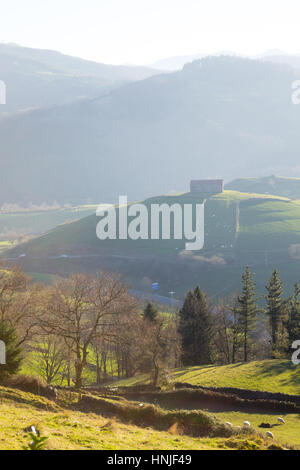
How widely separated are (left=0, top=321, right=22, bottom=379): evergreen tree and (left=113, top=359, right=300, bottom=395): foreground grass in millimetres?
22300

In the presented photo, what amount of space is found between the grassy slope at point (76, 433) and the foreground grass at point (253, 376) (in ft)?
77.3

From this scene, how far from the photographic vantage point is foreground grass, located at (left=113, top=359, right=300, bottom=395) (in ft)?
152

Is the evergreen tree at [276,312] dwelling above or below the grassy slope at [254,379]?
above

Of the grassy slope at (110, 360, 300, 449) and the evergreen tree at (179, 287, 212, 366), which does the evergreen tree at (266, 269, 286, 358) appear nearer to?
the evergreen tree at (179, 287, 212, 366)

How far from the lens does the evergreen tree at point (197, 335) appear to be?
72.7 metres

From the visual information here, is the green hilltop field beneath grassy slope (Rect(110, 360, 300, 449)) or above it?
above

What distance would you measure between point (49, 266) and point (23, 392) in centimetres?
16559

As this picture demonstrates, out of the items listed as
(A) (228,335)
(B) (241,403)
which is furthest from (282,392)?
(A) (228,335)

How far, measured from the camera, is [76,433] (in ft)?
68.5

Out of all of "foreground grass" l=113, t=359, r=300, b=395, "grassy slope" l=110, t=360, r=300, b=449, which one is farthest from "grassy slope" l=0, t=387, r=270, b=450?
"foreground grass" l=113, t=359, r=300, b=395

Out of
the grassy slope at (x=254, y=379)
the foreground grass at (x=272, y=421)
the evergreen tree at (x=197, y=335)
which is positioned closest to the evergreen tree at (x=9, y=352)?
the foreground grass at (x=272, y=421)

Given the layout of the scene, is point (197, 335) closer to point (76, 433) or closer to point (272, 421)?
point (272, 421)

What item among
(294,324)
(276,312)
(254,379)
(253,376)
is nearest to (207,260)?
(276,312)

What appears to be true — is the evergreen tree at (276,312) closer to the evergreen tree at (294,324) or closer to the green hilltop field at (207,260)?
the evergreen tree at (294,324)
